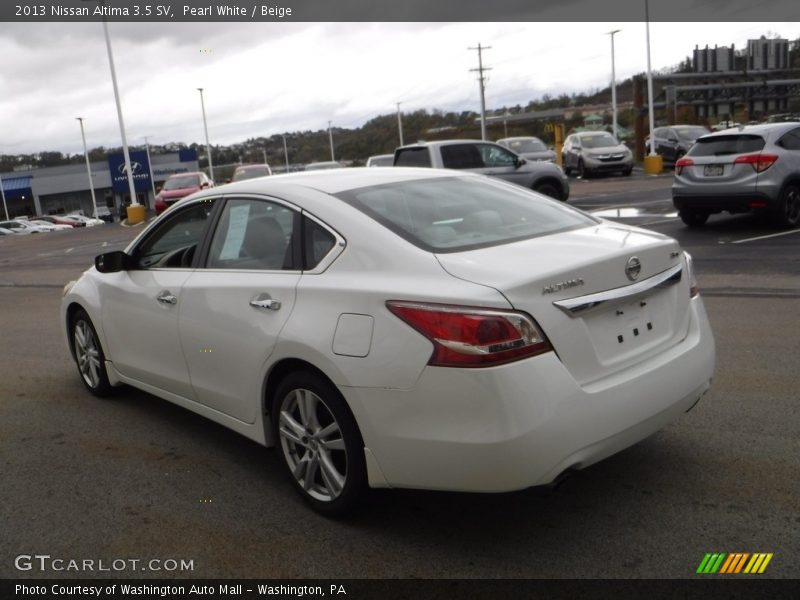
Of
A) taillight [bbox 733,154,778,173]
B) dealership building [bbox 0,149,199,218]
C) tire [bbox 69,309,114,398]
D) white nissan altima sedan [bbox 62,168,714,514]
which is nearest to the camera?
white nissan altima sedan [bbox 62,168,714,514]

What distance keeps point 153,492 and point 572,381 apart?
234cm

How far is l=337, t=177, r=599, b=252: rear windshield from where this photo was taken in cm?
355

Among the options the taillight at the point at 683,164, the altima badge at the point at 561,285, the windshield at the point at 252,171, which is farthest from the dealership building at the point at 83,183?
the altima badge at the point at 561,285

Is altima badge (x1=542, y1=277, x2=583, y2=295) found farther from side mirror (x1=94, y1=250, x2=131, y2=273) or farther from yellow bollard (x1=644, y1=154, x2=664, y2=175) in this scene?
yellow bollard (x1=644, y1=154, x2=664, y2=175)

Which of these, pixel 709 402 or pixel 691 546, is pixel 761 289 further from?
pixel 691 546

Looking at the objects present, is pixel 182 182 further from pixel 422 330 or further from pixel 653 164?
Result: pixel 422 330

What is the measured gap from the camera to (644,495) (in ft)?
11.7

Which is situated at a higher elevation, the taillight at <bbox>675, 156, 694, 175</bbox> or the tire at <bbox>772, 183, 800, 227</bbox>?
the taillight at <bbox>675, 156, 694, 175</bbox>

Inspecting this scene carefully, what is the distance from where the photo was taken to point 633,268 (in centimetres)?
334

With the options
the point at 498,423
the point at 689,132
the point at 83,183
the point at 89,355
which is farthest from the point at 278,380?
the point at 83,183

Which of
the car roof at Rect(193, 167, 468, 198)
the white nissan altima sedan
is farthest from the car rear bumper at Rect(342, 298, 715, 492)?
the car roof at Rect(193, 167, 468, 198)

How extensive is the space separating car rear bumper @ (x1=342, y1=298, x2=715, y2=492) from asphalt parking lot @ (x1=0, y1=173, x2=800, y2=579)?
0.70 feet
